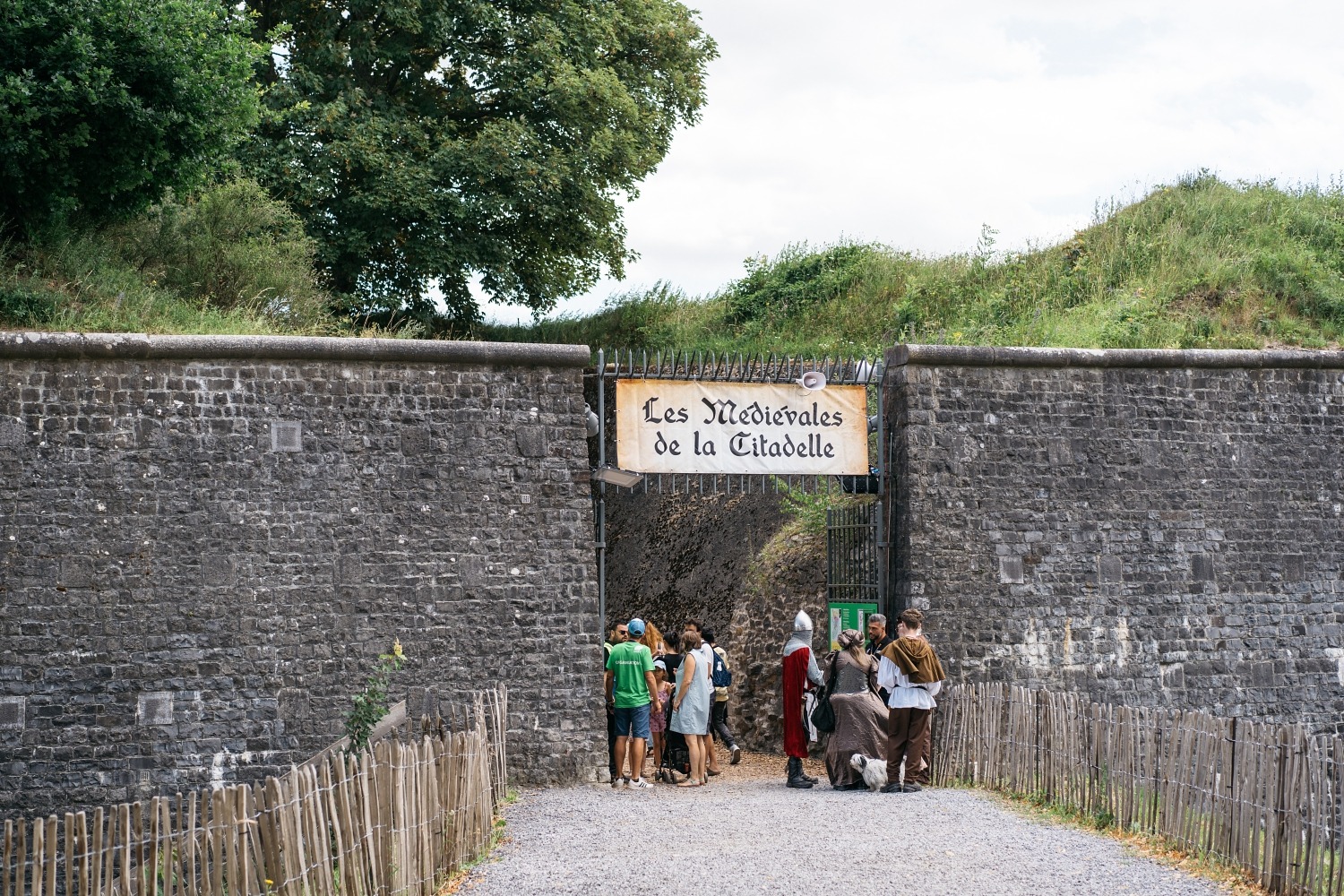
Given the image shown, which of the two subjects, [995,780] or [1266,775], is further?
[995,780]

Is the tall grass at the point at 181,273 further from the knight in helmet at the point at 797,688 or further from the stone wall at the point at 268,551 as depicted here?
the knight in helmet at the point at 797,688

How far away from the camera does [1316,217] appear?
18.7m

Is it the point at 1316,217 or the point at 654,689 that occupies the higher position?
the point at 1316,217

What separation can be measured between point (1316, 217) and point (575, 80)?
10697 mm

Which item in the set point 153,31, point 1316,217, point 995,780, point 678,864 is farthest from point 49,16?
point 1316,217

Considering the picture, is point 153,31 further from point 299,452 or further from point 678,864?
point 678,864

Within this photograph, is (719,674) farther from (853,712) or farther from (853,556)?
(853,556)

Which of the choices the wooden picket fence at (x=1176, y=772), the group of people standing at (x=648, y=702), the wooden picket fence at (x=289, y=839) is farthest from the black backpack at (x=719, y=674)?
the wooden picket fence at (x=289, y=839)

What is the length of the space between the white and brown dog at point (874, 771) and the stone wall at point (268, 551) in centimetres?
240

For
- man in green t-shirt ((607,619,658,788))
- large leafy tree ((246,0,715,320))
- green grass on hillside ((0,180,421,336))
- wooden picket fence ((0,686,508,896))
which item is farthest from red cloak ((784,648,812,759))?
large leafy tree ((246,0,715,320))

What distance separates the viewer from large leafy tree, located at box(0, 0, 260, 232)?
1297 cm

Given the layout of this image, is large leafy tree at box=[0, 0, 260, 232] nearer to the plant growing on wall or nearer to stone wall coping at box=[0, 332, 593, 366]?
stone wall coping at box=[0, 332, 593, 366]

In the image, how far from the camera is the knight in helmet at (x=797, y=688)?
11492 millimetres

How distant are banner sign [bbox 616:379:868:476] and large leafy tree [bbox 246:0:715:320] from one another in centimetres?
798
